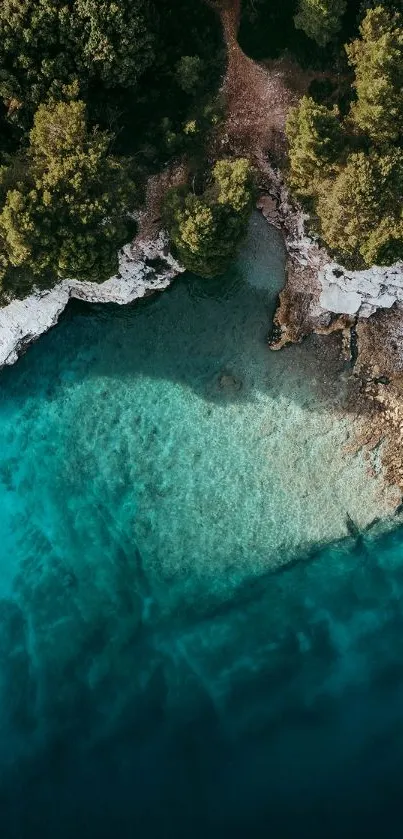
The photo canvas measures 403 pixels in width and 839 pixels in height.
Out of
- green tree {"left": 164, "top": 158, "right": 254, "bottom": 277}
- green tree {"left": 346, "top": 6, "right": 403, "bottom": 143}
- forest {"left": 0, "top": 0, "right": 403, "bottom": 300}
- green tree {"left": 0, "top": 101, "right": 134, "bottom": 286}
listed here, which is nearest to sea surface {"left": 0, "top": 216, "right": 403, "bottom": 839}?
green tree {"left": 164, "top": 158, "right": 254, "bottom": 277}

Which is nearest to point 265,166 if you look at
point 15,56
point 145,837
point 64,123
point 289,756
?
point 64,123

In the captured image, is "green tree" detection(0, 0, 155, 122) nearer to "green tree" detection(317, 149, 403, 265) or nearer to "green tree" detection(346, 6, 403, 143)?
"green tree" detection(346, 6, 403, 143)

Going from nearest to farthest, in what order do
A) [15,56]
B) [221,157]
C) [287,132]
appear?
[15,56]
[287,132]
[221,157]

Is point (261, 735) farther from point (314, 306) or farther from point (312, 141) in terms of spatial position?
point (312, 141)

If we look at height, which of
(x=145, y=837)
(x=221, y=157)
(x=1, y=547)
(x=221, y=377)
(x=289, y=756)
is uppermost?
(x=221, y=157)

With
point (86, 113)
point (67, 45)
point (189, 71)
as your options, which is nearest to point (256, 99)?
point (189, 71)

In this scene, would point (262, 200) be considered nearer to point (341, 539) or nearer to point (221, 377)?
point (221, 377)

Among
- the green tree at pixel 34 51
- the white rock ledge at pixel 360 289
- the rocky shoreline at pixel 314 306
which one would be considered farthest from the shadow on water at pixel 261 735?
the green tree at pixel 34 51
